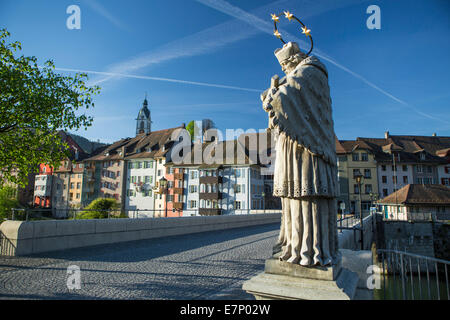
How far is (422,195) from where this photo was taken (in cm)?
3672

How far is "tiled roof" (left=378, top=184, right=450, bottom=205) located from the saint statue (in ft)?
129

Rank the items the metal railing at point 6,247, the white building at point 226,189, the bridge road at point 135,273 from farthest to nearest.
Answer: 1. the white building at point 226,189
2. the metal railing at point 6,247
3. the bridge road at point 135,273

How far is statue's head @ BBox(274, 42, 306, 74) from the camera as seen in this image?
11.6 ft

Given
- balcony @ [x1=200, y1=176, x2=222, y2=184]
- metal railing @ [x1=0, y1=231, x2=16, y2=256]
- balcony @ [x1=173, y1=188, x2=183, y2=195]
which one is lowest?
metal railing @ [x1=0, y1=231, x2=16, y2=256]

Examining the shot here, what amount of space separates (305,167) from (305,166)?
0.01 meters

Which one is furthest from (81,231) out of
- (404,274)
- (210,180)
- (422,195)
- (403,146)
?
(403,146)

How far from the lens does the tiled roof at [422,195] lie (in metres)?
35.6

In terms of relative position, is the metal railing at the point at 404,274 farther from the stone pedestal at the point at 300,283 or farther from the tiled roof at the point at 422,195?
the tiled roof at the point at 422,195

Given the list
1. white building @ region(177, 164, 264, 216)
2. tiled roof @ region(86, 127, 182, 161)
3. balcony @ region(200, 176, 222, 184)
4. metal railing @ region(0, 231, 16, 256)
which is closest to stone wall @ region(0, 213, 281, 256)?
metal railing @ region(0, 231, 16, 256)
